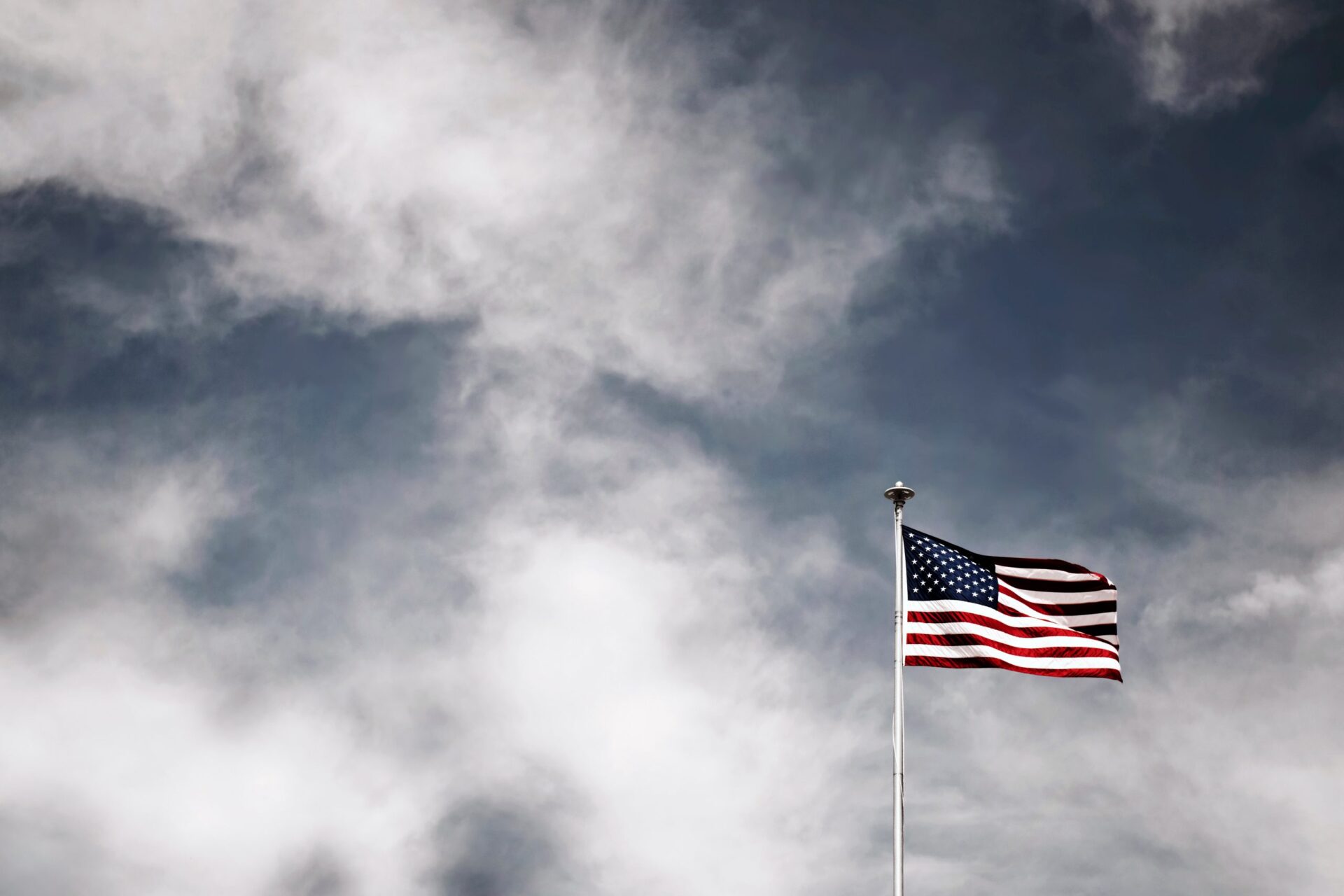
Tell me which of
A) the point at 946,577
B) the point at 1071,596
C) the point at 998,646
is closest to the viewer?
the point at 998,646

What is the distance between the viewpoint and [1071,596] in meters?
33.8

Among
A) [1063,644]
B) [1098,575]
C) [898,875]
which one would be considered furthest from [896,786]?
[1098,575]

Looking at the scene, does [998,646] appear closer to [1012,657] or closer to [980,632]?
[1012,657]

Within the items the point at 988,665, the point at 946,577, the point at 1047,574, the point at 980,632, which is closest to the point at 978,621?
the point at 980,632

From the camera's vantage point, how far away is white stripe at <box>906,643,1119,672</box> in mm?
32000

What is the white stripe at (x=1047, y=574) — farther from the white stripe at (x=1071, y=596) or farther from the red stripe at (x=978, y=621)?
the red stripe at (x=978, y=621)

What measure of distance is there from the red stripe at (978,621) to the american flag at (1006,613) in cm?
2

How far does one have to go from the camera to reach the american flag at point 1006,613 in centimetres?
3212

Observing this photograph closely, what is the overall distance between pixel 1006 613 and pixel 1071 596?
234cm

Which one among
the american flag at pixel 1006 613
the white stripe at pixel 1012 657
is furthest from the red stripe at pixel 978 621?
the white stripe at pixel 1012 657

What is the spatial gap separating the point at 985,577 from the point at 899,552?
7.71 feet

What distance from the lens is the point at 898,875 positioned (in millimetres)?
29469

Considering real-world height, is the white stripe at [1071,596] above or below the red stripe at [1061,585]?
below

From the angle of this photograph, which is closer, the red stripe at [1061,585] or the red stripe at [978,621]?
the red stripe at [978,621]
